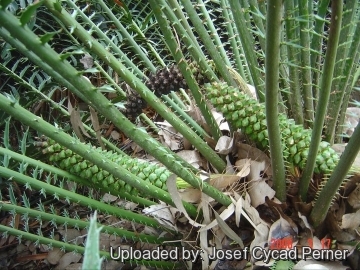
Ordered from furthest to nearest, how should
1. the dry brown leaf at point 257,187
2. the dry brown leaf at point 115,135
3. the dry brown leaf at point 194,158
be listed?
the dry brown leaf at point 115,135 → the dry brown leaf at point 194,158 → the dry brown leaf at point 257,187

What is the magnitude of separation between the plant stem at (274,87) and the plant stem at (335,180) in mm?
70

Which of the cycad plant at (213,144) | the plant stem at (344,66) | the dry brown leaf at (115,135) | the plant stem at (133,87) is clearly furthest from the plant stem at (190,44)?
the dry brown leaf at (115,135)

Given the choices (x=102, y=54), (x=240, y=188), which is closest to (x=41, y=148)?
(x=102, y=54)

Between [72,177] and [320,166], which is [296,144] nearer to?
[320,166]

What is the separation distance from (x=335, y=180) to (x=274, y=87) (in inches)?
7.4

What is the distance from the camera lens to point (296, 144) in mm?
738

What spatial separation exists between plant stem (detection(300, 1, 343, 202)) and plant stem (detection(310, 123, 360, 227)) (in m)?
0.04

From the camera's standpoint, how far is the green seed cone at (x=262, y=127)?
28.6 inches

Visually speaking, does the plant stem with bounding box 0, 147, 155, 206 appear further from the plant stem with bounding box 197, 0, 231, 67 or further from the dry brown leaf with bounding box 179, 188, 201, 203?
the plant stem with bounding box 197, 0, 231, 67

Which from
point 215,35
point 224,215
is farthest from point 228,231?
point 215,35

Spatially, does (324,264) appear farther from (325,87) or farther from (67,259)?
(67,259)

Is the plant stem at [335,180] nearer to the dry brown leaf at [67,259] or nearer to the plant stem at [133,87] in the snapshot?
the plant stem at [133,87]

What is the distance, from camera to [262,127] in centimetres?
76

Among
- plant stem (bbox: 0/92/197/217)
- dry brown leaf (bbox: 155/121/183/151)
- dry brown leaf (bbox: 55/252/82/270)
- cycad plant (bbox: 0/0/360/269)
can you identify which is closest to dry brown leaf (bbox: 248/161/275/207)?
cycad plant (bbox: 0/0/360/269)
